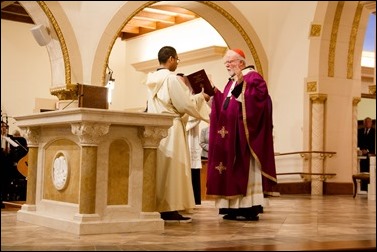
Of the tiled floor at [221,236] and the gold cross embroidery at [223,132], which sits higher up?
the gold cross embroidery at [223,132]

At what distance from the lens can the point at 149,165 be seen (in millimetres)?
5125

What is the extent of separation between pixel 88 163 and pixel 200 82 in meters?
1.58

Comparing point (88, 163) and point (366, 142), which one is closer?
point (88, 163)

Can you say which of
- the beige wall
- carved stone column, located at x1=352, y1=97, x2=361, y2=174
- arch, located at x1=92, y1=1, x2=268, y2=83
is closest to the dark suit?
carved stone column, located at x1=352, y1=97, x2=361, y2=174

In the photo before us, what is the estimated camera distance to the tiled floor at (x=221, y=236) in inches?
158

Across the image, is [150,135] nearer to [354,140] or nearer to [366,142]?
[354,140]

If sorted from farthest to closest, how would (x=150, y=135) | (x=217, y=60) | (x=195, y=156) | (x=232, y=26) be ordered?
(x=217, y=60) → (x=232, y=26) → (x=195, y=156) → (x=150, y=135)

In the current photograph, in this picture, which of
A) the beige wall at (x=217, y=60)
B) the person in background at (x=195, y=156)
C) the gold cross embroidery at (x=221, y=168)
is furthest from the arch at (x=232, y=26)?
the gold cross embroidery at (x=221, y=168)

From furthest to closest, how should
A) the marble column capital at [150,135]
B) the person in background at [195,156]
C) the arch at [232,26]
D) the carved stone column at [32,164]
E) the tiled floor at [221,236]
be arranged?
the arch at [232,26], the person in background at [195,156], the carved stone column at [32,164], the marble column capital at [150,135], the tiled floor at [221,236]

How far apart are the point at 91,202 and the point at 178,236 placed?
709 millimetres

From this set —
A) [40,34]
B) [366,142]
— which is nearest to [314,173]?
[366,142]

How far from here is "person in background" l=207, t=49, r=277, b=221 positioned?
19.9 ft

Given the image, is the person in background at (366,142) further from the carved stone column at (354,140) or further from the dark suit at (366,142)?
the carved stone column at (354,140)

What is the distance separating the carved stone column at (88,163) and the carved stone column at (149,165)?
41 centimetres
